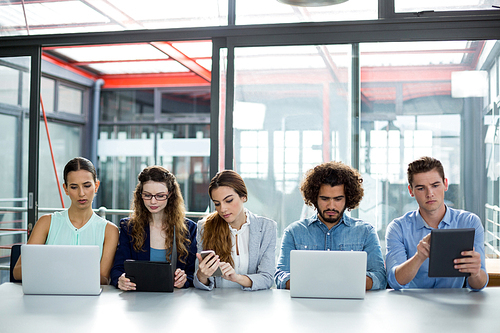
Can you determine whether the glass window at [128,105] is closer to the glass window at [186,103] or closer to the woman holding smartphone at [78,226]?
the glass window at [186,103]

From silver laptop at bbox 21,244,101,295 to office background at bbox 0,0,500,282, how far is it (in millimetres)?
1278

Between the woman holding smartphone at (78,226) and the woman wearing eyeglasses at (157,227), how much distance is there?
0.11 meters

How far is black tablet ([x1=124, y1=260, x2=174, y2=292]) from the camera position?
1.81 metres

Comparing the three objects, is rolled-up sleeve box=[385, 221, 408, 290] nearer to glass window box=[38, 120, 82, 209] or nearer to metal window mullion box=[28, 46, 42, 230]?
metal window mullion box=[28, 46, 42, 230]

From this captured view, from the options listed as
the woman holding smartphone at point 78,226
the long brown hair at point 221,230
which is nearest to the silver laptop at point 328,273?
the long brown hair at point 221,230

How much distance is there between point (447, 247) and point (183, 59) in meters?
4.27

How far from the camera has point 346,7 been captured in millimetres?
2795

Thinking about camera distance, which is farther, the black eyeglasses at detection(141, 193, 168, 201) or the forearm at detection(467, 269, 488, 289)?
the black eyeglasses at detection(141, 193, 168, 201)

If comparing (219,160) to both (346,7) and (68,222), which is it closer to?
(68,222)

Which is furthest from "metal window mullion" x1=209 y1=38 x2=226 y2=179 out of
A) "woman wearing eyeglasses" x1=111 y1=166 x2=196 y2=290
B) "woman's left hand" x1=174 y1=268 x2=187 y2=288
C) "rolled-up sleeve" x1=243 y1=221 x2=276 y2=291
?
"woman's left hand" x1=174 y1=268 x2=187 y2=288

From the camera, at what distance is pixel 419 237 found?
214 cm

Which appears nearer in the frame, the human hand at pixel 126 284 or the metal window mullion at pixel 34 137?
the human hand at pixel 126 284

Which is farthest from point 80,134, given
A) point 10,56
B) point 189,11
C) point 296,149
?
point 296,149

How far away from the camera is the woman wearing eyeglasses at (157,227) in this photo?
7.16ft
